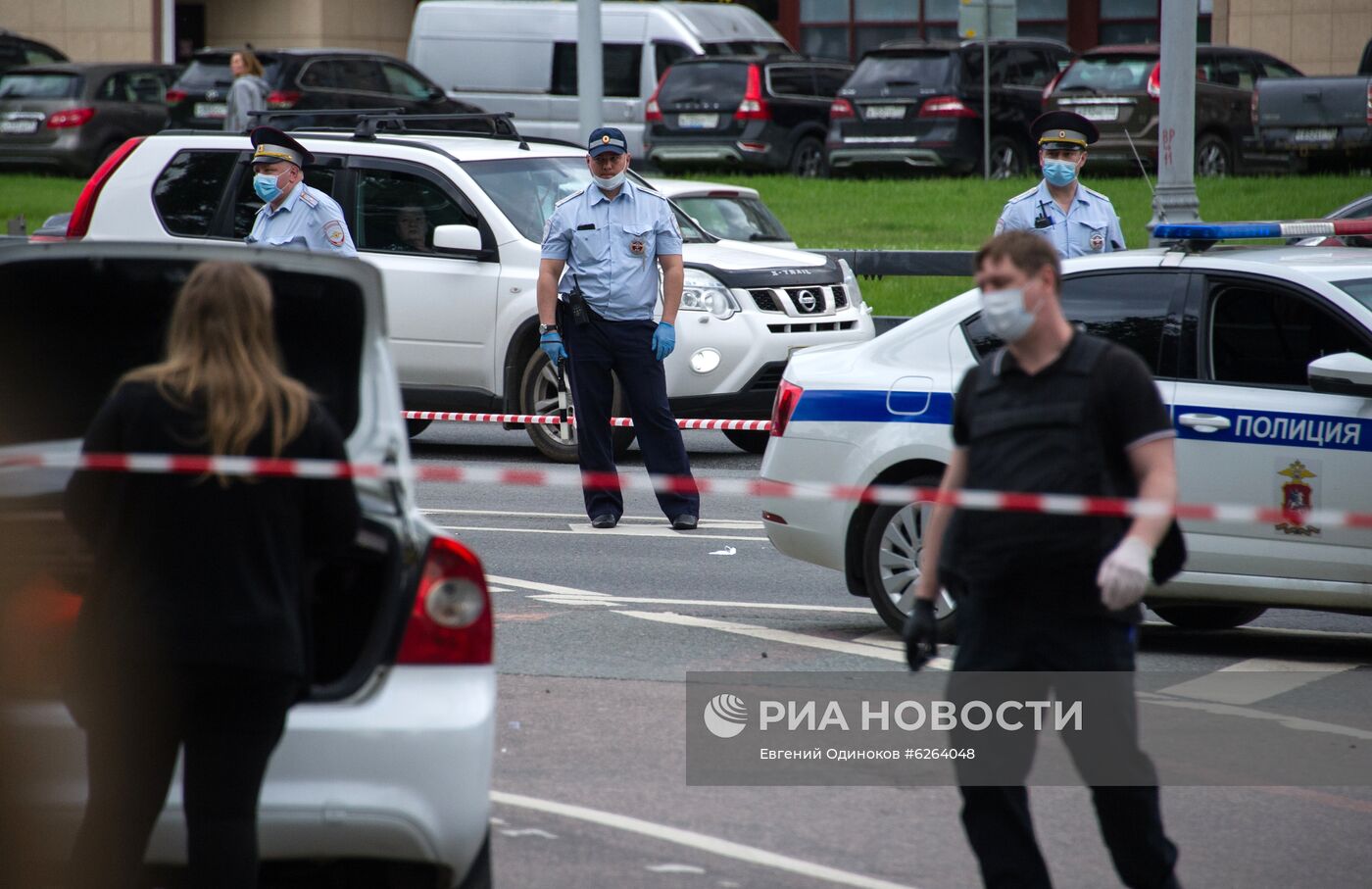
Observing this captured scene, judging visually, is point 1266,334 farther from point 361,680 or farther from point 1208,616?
point 361,680

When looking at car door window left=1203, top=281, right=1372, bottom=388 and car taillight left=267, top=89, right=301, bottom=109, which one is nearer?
car door window left=1203, top=281, right=1372, bottom=388

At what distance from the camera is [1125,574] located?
4.12 m

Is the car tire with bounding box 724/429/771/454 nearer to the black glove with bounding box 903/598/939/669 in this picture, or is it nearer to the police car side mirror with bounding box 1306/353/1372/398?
the police car side mirror with bounding box 1306/353/1372/398

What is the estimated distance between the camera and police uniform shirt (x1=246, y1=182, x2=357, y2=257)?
10.3 meters

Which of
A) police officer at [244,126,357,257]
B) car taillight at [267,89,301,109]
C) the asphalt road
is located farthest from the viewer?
car taillight at [267,89,301,109]

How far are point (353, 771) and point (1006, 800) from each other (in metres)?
1.36

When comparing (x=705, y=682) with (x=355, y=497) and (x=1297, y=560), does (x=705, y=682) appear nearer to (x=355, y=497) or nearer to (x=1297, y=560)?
(x=1297, y=560)

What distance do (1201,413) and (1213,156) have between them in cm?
1817

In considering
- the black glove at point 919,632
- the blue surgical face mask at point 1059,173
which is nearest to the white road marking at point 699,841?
the black glove at point 919,632

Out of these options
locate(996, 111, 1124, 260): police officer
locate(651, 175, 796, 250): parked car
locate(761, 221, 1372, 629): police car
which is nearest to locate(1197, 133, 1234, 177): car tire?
locate(651, 175, 796, 250): parked car

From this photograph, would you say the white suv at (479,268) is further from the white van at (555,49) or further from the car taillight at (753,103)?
the white van at (555,49)

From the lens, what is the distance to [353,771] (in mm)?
4109

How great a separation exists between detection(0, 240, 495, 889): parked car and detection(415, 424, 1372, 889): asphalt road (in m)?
0.91

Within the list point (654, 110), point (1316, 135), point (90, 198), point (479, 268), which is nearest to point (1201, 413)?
point (479, 268)
